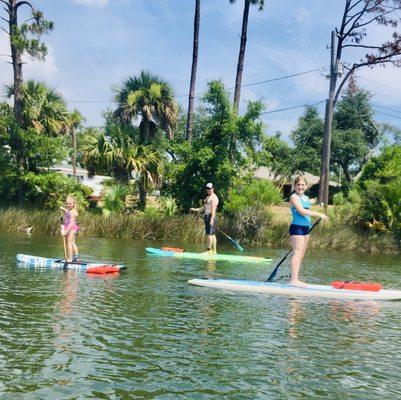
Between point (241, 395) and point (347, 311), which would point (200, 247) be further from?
point (241, 395)

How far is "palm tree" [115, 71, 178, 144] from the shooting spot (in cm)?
2931

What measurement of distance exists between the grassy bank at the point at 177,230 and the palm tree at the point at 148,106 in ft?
22.9

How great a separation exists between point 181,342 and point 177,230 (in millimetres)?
17124

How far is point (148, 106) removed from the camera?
29391 millimetres

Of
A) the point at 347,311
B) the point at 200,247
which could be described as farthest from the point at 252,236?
the point at 347,311

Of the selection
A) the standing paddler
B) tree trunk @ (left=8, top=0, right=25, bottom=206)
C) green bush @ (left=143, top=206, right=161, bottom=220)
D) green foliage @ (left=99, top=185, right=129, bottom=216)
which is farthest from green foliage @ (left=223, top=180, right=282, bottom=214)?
tree trunk @ (left=8, top=0, right=25, bottom=206)

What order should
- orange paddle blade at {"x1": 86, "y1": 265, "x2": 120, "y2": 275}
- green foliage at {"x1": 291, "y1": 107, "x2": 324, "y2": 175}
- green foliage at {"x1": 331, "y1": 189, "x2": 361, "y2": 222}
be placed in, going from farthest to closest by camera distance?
green foliage at {"x1": 291, "y1": 107, "x2": 324, "y2": 175}
green foliage at {"x1": 331, "y1": 189, "x2": 361, "y2": 222}
orange paddle blade at {"x1": 86, "y1": 265, "x2": 120, "y2": 275}

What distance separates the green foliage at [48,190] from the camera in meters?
26.6

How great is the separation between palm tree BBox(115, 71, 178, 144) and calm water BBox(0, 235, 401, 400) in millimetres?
18188

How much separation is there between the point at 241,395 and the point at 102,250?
1338cm

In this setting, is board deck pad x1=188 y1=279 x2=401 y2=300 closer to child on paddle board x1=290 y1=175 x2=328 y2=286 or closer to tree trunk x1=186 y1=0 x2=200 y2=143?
child on paddle board x1=290 y1=175 x2=328 y2=286

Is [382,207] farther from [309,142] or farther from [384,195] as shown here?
[309,142]

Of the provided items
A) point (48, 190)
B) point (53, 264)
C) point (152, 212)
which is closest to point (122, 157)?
point (152, 212)

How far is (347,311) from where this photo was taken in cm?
945
